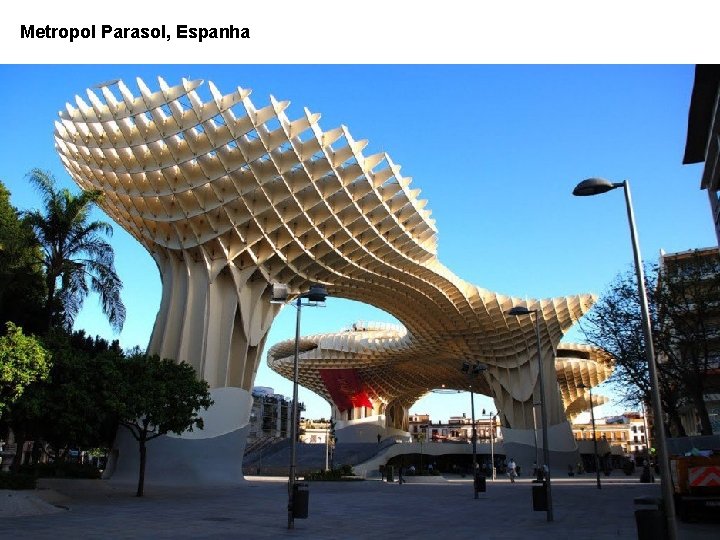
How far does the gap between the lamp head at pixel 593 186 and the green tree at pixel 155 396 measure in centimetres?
2165

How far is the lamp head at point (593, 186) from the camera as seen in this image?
→ 11492 millimetres

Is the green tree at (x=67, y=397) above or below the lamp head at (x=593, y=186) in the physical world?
below

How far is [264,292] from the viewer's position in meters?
41.5

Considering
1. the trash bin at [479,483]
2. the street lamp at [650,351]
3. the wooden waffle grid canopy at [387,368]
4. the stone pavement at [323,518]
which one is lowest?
the stone pavement at [323,518]

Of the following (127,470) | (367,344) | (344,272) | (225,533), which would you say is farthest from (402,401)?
(225,533)

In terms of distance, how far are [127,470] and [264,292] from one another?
13752 mm

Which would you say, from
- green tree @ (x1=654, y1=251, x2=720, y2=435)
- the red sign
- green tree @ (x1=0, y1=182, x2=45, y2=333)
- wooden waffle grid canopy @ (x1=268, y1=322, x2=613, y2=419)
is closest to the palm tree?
green tree @ (x1=0, y1=182, x2=45, y2=333)

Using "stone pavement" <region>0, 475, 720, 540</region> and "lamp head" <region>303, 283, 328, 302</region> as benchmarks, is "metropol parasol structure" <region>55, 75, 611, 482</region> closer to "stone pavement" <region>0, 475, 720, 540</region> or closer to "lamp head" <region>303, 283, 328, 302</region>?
"stone pavement" <region>0, 475, 720, 540</region>

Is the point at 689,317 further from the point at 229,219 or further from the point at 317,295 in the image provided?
the point at 229,219

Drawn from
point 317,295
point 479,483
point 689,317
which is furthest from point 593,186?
point 689,317

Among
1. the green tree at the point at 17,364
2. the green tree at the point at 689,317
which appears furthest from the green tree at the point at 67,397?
the green tree at the point at 689,317

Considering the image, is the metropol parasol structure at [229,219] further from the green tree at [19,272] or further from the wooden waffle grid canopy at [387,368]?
the wooden waffle grid canopy at [387,368]

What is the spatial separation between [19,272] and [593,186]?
27.6 metres

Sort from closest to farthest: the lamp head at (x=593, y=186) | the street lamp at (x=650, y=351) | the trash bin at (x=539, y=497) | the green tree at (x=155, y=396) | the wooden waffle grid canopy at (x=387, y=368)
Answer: the street lamp at (x=650, y=351) < the lamp head at (x=593, y=186) < the trash bin at (x=539, y=497) < the green tree at (x=155, y=396) < the wooden waffle grid canopy at (x=387, y=368)
